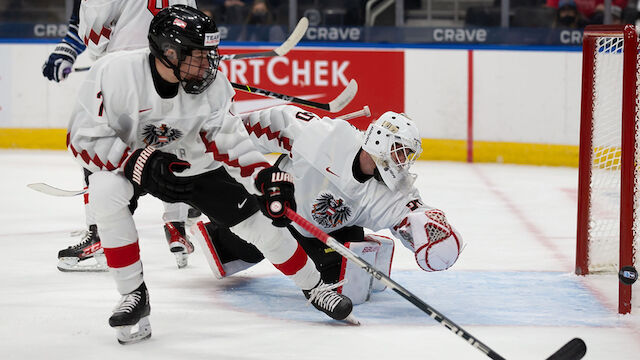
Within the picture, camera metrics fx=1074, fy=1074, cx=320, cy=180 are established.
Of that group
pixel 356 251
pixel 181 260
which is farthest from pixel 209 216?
pixel 181 260

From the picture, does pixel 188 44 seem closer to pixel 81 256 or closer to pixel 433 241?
pixel 433 241

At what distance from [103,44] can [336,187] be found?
1194 millimetres

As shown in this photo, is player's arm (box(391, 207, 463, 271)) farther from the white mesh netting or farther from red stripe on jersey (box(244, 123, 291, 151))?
the white mesh netting

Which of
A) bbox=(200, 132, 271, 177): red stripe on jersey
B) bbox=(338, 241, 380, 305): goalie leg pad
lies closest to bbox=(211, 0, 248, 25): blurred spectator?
bbox=(338, 241, 380, 305): goalie leg pad

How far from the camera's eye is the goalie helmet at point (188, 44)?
8.83 ft

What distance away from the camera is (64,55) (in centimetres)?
398

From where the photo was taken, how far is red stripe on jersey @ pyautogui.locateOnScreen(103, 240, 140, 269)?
267cm

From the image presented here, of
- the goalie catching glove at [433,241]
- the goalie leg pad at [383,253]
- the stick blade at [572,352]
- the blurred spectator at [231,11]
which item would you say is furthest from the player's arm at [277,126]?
the blurred spectator at [231,11]

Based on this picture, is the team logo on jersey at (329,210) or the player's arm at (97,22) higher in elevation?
the player's arm at (97,22)

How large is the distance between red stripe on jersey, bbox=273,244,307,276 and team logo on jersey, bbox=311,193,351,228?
12.3 inches

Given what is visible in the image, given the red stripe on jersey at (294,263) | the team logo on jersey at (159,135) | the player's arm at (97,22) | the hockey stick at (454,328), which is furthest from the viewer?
the player's arm at (97,22)

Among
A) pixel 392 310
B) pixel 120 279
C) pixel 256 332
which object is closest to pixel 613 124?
pixel 392 310

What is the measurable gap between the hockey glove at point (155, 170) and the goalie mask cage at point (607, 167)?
125cm

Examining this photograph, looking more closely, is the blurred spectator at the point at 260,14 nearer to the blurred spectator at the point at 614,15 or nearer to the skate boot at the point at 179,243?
the blurred spectator at the point at 614,15
